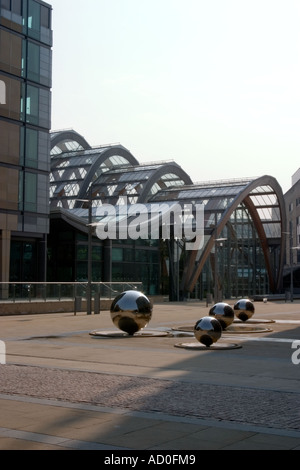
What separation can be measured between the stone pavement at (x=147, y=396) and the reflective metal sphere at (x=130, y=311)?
1251 millimetres

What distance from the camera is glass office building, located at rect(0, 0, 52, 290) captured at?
42906mm

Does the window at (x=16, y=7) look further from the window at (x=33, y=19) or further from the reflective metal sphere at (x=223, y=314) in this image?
the reflective metal sphere at (x=223, y=314)

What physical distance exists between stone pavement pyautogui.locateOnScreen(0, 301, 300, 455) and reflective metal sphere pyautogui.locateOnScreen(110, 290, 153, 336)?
125 centimetres

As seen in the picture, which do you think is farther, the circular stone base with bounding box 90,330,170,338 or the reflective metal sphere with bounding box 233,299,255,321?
the reflective metal sphere with bounding box 233,299,255,321

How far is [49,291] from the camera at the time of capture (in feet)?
118

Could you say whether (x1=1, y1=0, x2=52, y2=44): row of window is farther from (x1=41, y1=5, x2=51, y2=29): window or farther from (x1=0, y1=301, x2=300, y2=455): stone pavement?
(x1=0, y1=301, x2=300, y2=455): stone pavement

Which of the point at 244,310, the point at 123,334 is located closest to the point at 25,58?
the point at 244,310

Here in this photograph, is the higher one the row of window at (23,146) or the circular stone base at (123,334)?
the row of window at (23,146)

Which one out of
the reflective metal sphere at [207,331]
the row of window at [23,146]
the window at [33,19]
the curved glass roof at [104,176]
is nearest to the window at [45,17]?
the window at [33,19]

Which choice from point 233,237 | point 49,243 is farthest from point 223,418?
point 233,237

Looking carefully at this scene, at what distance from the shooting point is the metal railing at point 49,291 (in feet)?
110

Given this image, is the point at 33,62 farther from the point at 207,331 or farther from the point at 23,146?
the point at 207,331

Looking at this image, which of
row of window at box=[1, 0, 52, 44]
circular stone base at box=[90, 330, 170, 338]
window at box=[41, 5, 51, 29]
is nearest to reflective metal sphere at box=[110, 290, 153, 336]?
circular stone base at box=[90, 330, 170, 338]

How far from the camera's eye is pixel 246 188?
218 ft
